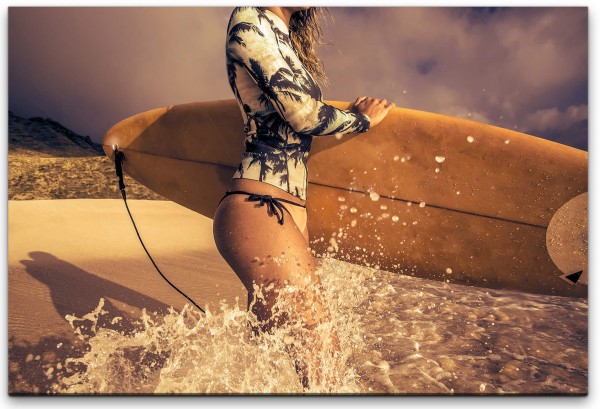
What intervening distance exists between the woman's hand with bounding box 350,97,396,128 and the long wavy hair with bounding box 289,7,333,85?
211 mm

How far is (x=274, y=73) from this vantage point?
75 centimetres

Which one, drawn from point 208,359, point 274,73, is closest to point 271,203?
point 274,73

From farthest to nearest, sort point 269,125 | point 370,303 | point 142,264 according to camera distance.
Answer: point 142,264, point 370,303, point 269,125

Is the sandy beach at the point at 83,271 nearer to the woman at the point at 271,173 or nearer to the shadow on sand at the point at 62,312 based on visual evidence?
the shadow on sand at the point at 62,312

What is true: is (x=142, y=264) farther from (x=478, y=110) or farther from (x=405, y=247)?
(x=478, y=110)

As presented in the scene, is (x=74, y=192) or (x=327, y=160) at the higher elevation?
(x=74, y=192)

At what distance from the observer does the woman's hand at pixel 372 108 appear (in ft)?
3.58

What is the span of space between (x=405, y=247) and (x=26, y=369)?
1.23 meters

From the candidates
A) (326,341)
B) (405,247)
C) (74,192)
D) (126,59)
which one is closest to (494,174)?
(405,247)

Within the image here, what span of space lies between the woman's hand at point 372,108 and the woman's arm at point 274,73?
0.33 meters

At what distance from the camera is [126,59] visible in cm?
182

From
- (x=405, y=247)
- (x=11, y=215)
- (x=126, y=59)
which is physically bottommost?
(x=405, y=247)

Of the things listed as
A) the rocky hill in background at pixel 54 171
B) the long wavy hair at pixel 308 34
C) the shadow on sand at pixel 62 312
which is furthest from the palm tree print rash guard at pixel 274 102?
the rocky hill in background at pixel 54 171

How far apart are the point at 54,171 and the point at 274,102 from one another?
13.2 ft
